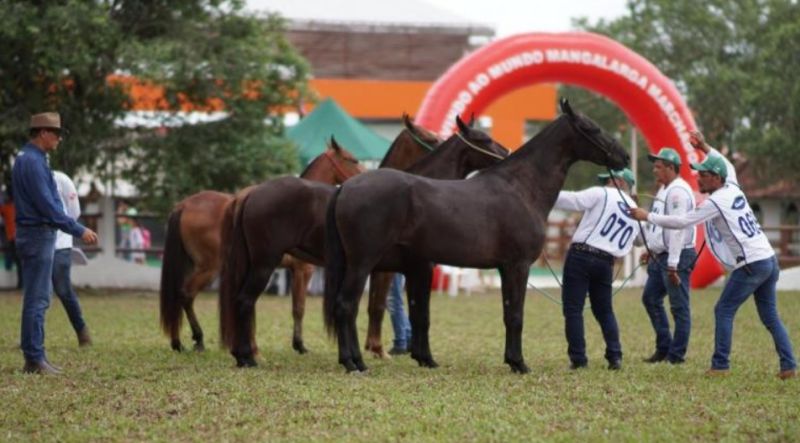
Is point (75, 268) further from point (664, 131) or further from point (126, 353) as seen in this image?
point (126, 353)

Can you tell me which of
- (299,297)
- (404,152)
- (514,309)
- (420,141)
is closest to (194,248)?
(299,297)

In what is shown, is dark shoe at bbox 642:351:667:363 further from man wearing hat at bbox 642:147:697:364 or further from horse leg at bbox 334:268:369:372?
horse leg at bbox 334:268:369:372

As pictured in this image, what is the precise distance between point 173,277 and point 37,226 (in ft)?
8.79

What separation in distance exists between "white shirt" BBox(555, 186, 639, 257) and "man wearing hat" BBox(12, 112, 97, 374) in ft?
13.3

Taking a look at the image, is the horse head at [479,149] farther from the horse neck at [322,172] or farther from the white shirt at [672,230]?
the horse neck at [322,172]

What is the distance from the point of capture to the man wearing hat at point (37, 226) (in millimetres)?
10180

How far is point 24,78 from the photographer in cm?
2347

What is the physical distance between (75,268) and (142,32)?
4877mm

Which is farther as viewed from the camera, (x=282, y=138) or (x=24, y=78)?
(x=282, y=138)

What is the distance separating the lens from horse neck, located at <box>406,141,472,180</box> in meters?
11.5

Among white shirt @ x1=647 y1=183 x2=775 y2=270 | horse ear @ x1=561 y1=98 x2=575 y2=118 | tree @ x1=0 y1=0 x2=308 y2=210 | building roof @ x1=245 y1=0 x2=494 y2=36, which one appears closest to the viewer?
white shirt @ x1=647 y1=183 x2=775 y2=270

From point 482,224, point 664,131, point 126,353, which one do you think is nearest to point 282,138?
point 664,131

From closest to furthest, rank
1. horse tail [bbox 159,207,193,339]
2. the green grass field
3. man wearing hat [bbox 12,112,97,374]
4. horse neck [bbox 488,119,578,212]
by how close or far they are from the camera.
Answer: the green grass field → man wearing hat [bbox 12,112,97,374] → horse neck [bbox 488,119,578,212] → horse tail [bbox 159,207,193,339]

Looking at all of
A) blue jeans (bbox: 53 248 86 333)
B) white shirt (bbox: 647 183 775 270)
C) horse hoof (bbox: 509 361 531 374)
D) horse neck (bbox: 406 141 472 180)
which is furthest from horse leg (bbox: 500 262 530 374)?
blue jeans (bbox: 53 248 86 333)
